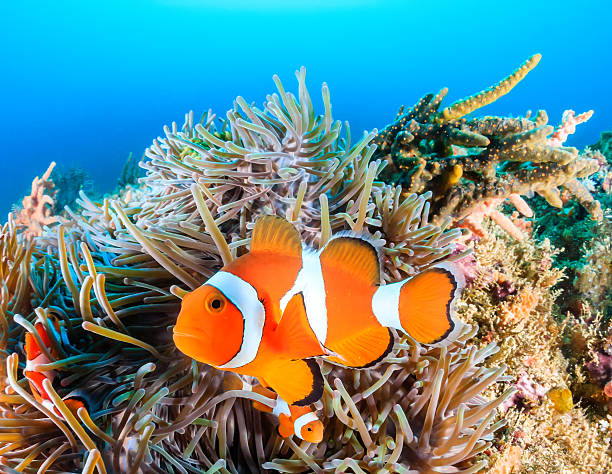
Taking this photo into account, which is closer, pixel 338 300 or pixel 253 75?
pixel 338 300

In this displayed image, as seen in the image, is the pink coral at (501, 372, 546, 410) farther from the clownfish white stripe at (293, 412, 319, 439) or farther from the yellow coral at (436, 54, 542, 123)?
the yellow coral at (436, 54, 542, 123)

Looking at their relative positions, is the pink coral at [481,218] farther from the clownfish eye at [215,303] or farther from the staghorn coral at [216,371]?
the clownfish eye at [215,303]

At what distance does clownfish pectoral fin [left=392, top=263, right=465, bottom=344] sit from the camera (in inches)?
30.9

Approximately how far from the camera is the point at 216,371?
112 centimetres

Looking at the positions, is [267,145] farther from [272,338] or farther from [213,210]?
[272,338]

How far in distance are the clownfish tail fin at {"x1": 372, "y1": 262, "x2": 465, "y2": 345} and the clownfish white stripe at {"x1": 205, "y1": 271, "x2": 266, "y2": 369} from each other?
0.25 metres

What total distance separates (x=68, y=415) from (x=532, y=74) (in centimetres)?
7847

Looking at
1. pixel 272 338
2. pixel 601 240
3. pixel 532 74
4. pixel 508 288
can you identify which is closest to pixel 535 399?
pixel 508 288

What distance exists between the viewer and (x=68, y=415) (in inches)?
35.2

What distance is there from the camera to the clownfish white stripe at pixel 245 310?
67 cm

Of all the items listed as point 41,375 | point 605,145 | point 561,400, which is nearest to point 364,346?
point 41,375

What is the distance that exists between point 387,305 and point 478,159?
1.69 meters

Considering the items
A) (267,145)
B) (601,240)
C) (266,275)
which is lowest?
(266,275)

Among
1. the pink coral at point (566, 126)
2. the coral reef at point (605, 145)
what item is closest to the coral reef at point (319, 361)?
the pink coral at point (566, 126)
